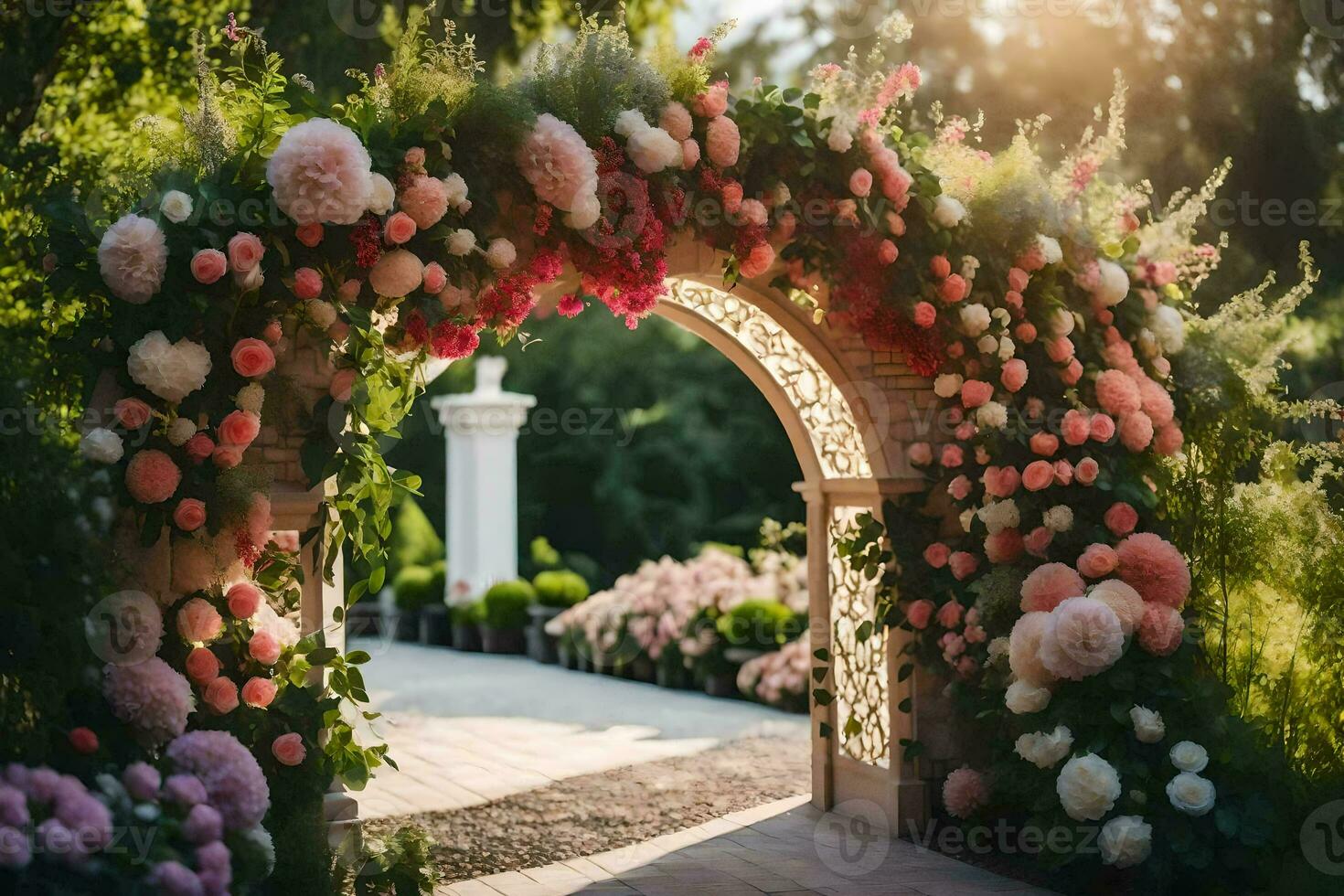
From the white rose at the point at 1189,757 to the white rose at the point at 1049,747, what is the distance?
1.19ft

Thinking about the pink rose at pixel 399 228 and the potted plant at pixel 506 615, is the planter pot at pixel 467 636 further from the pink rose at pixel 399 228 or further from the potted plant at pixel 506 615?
the pink rose at pixel 399 228

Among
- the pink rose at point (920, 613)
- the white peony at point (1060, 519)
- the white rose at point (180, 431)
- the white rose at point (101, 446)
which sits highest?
the white rose at point (180, 431)

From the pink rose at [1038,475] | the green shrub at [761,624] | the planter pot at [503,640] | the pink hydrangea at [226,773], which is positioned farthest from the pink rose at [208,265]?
the planter pot at [503,640]

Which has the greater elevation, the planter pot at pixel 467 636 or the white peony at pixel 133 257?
the white peony at pixel 133 257

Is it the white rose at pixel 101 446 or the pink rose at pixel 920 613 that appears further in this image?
the pink rose at pixel 920 613

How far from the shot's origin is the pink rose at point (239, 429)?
436 cm

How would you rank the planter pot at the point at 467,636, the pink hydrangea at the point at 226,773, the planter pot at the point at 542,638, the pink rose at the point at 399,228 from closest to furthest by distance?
the pink hydrangea at the point at 226,773, the pink rose at the point at 399,228, the planter pot at the point at 542,638, the planter pot at the point at 467,636

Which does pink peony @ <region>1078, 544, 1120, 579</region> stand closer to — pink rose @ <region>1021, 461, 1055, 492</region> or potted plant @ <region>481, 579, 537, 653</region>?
pink rose @ <region>1021, 461, 1055, 492</region>

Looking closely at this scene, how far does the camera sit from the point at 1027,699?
5.19 meters

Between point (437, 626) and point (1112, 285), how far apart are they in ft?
34.1

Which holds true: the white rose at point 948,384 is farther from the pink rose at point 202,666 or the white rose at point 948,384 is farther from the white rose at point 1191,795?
the pink rose at point 202,666

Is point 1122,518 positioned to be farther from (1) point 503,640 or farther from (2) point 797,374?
(1) point 503,640

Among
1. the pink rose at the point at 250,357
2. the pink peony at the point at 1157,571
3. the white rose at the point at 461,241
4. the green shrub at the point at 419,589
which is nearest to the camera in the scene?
the pink rose at the point at 250,357

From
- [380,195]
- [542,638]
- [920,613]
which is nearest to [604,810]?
[920,613]
